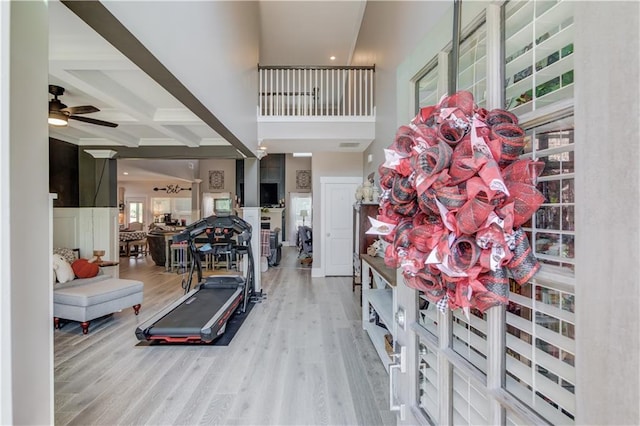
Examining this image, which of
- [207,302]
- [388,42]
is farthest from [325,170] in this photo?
[207,302]

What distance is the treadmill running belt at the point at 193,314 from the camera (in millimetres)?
3486

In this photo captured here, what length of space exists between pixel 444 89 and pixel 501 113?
350 millimetres

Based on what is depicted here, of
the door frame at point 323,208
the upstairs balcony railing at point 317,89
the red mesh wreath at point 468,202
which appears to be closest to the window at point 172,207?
the door frame at point 323,208

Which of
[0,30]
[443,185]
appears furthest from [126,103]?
[443,185]

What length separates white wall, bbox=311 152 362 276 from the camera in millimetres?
7105

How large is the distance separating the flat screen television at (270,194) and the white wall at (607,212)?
13127mm

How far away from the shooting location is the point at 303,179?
13.3 m

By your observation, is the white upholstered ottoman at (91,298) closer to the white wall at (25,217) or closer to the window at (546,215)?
the white wall at (25,217)

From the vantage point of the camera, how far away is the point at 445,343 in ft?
3.12

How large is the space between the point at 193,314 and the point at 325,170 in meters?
4.25

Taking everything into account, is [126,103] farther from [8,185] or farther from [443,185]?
[443,185]

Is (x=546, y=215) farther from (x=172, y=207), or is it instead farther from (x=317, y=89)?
(x=172, y=207)

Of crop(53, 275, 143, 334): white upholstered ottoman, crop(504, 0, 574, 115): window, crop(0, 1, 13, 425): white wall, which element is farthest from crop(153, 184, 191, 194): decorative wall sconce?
crop(504, 0, 574, 115): window

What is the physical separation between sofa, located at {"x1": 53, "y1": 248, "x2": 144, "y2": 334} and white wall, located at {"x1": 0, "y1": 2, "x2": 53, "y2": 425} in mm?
3968
